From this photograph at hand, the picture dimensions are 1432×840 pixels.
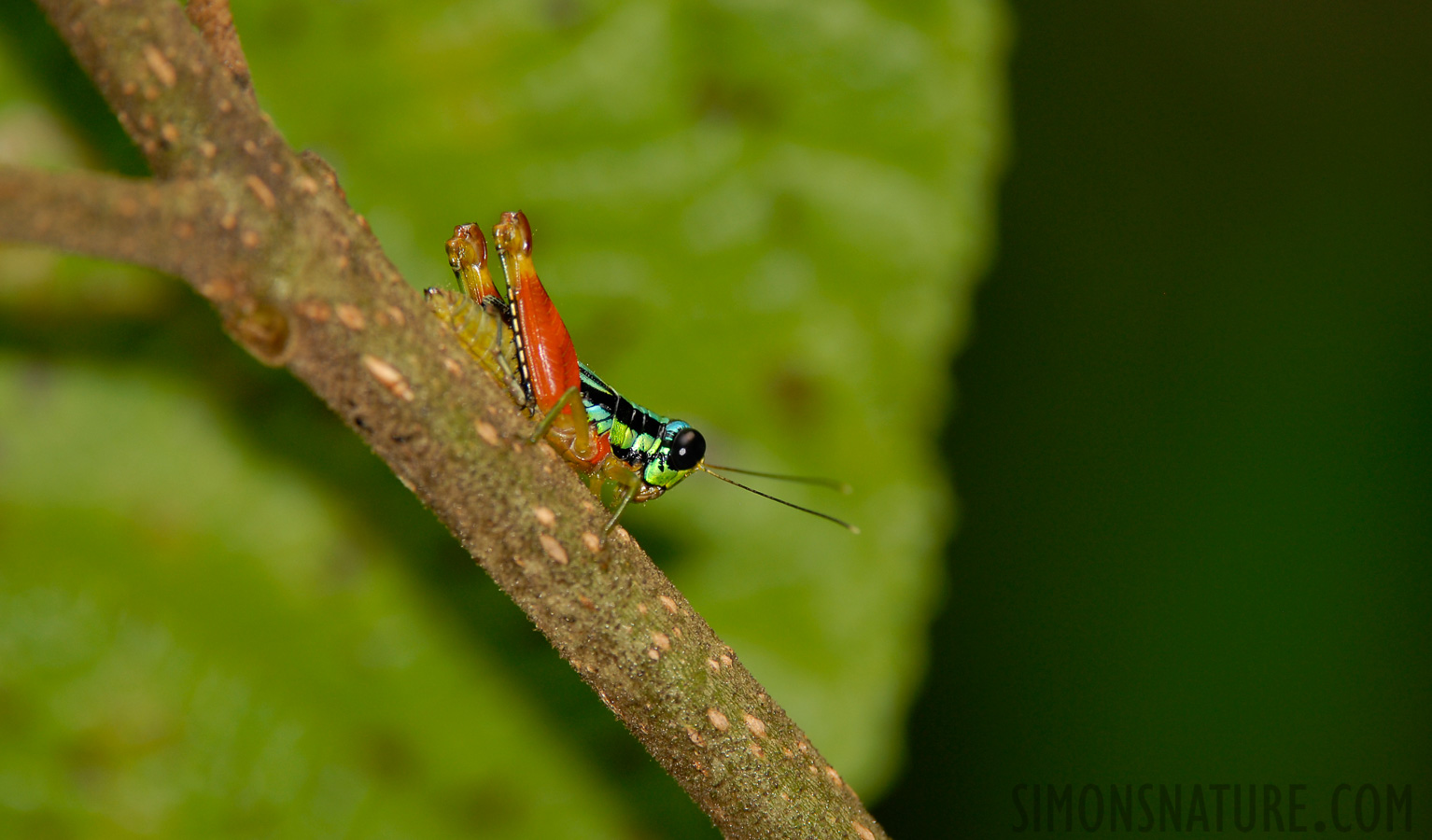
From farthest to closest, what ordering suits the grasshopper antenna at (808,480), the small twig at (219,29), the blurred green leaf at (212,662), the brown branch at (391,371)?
1. the grasshopper antenna at (808,480)
2. the blurred green leaf at (212,662)
3. the small twig at (219,29)
4. the brown branch at (391,371)

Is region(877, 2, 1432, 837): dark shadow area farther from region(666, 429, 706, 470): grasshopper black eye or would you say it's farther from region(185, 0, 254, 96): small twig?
region(185, 0, 254, 96): small twig

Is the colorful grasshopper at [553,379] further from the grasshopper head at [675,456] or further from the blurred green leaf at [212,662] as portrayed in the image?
the blurred green leaf at [212,662]

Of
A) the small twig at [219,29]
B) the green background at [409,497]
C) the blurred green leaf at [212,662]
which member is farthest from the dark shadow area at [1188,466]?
the small twig at [219,29]

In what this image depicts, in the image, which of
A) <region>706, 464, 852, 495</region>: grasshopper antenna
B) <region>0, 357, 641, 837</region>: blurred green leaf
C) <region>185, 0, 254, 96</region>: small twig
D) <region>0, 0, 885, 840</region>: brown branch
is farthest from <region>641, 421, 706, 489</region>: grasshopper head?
<region>185, 0, 254, 96</region>: small twig

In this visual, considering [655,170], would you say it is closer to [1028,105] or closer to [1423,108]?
[1028,105]

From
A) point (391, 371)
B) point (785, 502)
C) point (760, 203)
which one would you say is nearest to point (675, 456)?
point (785, 502)

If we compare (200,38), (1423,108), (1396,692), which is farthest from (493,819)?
(1423,108)
